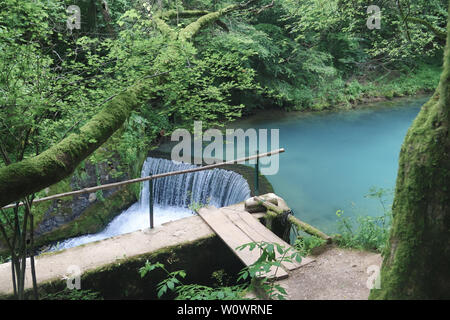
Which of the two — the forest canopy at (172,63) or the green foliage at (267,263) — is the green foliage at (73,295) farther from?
the green foliage at (267,263)

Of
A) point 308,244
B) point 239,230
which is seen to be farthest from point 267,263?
point 239,230

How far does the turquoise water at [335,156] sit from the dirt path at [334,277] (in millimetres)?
3878

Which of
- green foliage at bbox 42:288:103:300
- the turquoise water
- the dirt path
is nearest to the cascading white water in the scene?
Result: the turquoise water

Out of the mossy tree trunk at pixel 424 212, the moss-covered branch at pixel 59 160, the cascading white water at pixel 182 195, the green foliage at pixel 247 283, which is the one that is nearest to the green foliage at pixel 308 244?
the green foliage at pixel 247 283

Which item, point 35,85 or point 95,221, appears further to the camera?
point 95,221

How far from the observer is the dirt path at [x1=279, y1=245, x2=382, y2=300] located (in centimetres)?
363

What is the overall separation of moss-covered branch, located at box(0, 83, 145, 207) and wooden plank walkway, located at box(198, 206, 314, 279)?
230cm

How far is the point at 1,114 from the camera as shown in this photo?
8.65 feet

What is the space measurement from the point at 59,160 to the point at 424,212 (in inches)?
105

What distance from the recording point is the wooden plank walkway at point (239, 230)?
4.50 meters

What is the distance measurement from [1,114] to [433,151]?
10.1ft

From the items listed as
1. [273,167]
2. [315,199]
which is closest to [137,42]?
[315,199]

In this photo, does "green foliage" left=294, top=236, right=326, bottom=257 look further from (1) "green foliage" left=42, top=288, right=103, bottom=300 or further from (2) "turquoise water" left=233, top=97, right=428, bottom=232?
(2) "turquoise water" left=233, top=97, right=428, bottom=232
